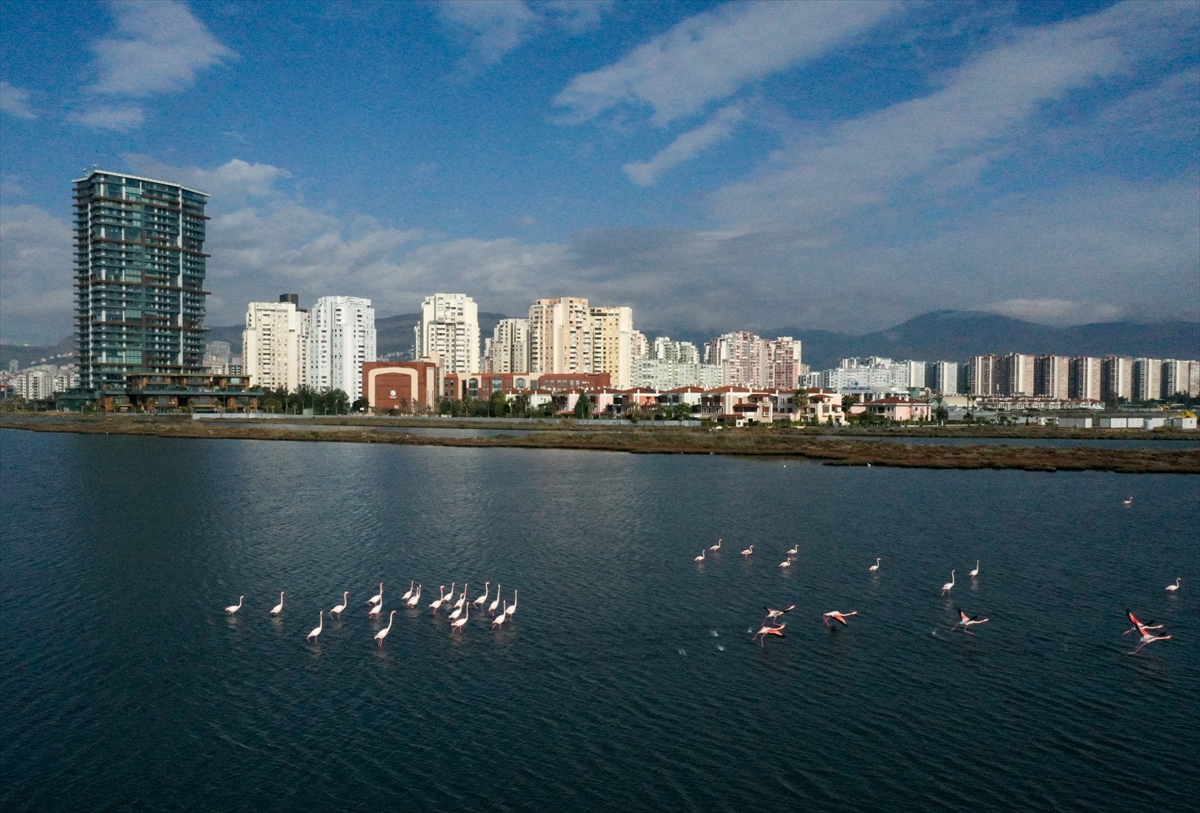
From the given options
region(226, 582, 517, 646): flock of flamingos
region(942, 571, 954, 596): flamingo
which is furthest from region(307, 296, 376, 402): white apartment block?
region(942, 571, 954, 596): flamingo

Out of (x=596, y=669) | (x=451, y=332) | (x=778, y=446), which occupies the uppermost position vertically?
(x=451, y=332)

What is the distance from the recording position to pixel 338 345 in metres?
164

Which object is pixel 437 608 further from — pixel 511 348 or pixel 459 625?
pixel 511 348

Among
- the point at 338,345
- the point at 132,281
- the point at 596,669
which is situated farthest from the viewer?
the point at 338,345

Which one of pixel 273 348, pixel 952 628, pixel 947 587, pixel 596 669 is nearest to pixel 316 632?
pixel 596 669

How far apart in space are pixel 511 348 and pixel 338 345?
3449cm

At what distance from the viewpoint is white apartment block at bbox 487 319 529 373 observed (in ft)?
559

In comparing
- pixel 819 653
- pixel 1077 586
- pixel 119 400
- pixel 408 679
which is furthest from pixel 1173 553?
pixel 119 400

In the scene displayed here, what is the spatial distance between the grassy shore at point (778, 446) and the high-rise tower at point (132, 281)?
39925mm

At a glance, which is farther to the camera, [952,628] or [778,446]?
[778,446]

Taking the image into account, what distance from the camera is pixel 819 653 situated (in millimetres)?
15500

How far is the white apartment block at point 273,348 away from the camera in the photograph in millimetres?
175875

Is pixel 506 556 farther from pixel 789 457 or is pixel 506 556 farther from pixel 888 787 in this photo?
pixel 789 457

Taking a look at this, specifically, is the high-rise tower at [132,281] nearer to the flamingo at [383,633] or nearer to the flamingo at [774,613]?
the flamingo at [383,633]
